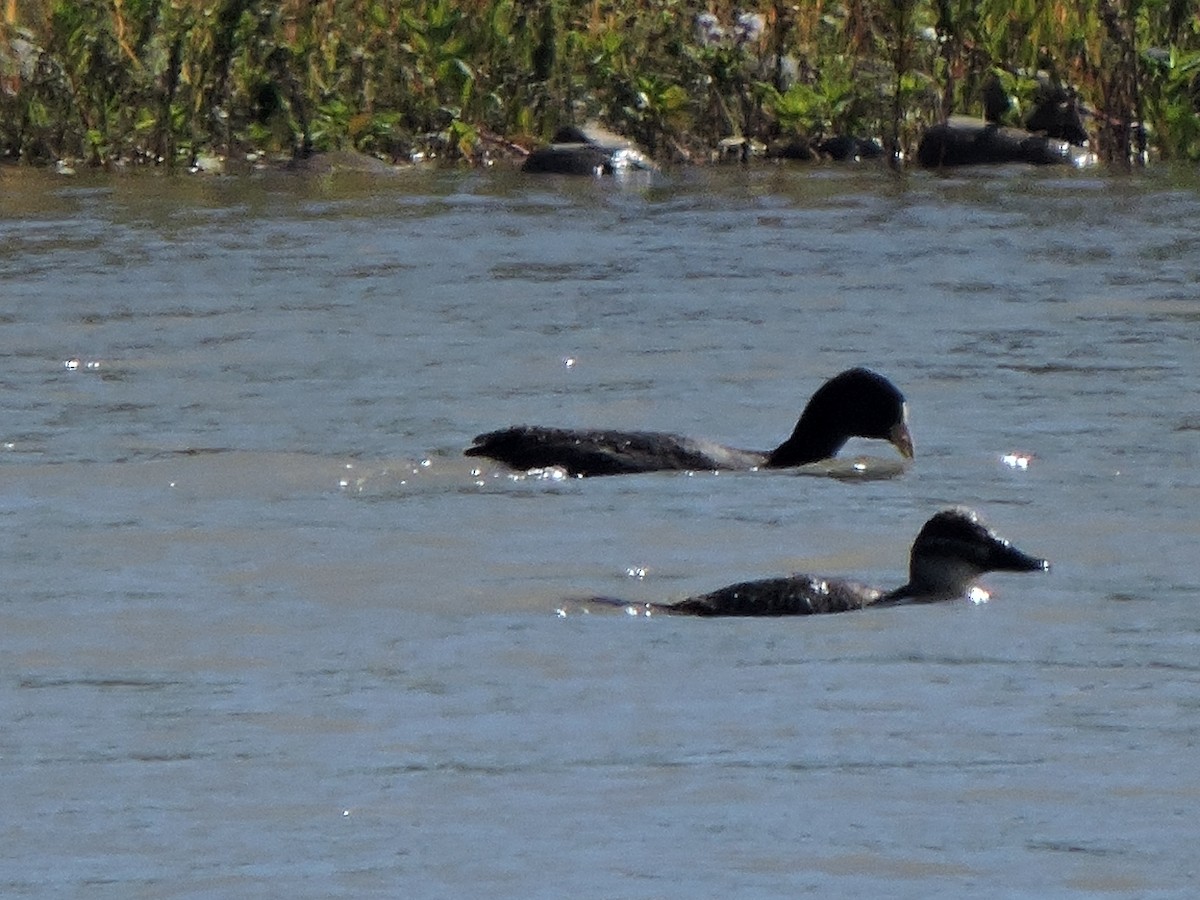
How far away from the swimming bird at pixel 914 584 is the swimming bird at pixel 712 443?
64.5 inches

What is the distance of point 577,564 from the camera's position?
8.39 m

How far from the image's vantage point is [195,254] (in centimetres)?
1595

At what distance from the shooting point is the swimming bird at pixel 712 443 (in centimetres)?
988

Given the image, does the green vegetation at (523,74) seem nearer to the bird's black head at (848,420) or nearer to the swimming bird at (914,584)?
the bird's black head at (848,420)

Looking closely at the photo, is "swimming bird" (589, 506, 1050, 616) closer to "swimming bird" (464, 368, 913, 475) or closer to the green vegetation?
"swimming bird" (464, 368, 913, 475)

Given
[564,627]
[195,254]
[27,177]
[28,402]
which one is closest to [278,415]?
[28,402]

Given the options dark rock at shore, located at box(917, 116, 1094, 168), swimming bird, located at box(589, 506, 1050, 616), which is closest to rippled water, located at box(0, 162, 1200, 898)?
swimming bird, located at box(589, 506, 1050, 616)

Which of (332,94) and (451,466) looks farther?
(332,94)

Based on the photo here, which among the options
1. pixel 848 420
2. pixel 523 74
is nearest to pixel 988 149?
pixel 523 74

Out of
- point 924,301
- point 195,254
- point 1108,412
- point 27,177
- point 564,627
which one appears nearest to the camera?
point 564,627

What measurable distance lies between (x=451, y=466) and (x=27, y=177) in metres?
10.1

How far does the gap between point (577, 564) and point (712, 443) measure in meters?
1.93

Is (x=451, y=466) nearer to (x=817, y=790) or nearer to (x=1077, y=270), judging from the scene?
(x=817, y=790)

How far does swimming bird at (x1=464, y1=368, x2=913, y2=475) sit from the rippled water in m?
0.09
